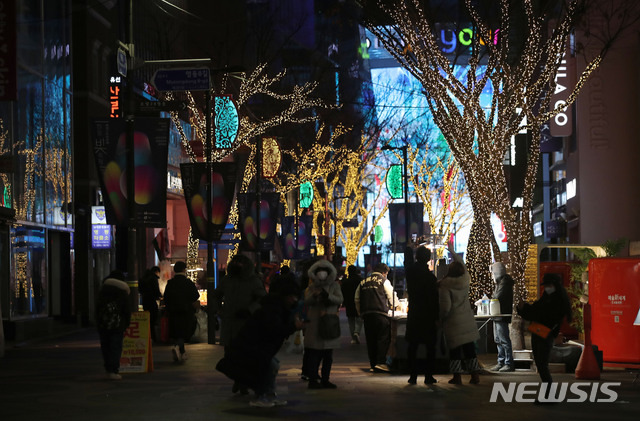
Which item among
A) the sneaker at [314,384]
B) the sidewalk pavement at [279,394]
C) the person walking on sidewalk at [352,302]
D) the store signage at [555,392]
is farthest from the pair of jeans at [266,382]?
the person walking on sidewalk at [352,302]

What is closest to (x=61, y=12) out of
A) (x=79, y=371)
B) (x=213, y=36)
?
(x=79, y=371)

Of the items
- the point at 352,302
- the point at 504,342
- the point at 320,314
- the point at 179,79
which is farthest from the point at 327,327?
the point at 352,302

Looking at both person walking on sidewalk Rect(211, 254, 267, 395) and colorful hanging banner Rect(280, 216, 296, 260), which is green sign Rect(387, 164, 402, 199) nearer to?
colorful hanging banner Rect(280, 216, 296, 260)

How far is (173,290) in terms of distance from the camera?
20.3 metres

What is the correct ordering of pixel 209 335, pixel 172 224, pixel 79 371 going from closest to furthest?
pixel 79 371
pixel 209 335
pixel 172 224

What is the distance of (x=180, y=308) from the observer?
65.8 ft

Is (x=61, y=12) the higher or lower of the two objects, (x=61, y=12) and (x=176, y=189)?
the higher

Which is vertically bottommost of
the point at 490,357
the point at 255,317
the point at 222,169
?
the point at 490,357

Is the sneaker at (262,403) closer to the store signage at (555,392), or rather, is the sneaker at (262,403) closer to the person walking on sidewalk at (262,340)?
the person walking on sidewalk at (262,340)

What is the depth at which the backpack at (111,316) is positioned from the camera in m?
16.3

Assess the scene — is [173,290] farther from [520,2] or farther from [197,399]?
[520,2]

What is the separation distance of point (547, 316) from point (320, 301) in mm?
3415

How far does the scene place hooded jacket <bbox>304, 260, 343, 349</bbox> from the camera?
49.1 ft

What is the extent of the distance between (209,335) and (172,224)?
2774 centimetres
